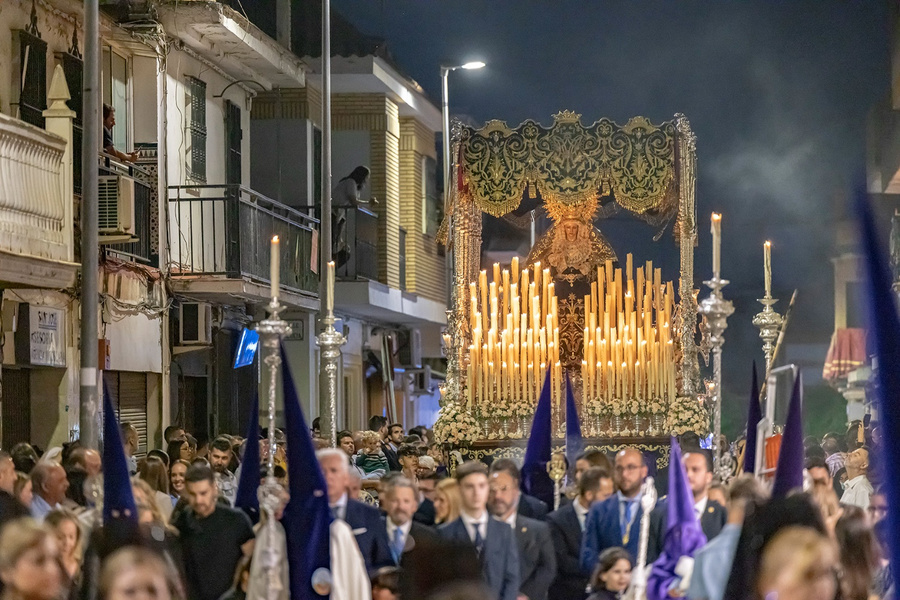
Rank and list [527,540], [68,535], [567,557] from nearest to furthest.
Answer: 1. [68,535]
2. [527,540]
3. [567,557]

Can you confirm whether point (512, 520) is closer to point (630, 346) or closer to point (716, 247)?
point (716, 247)

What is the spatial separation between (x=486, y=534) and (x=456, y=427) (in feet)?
24.1

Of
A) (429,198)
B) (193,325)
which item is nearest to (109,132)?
(193,325)

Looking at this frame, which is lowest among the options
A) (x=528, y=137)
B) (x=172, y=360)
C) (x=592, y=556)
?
(x=592, y=556)

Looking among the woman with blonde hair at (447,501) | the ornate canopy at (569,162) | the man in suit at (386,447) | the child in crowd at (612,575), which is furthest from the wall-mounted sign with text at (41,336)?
the child in crowd at (612,575)

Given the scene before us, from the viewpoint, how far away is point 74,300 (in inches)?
698

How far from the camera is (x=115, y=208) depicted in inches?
688

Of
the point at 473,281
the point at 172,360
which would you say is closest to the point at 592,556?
the point at 473,281

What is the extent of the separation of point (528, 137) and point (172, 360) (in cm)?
666

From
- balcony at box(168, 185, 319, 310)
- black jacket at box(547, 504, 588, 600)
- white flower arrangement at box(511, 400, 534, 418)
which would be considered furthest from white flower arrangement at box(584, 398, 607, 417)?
balcony at box(168, 185, 319, 310)

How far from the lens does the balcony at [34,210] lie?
15.1 m

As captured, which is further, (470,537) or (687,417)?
(687,417)

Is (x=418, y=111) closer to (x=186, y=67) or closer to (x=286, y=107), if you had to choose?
(x=286, y=107)

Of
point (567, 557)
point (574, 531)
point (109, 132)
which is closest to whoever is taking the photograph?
point (567, 557)
